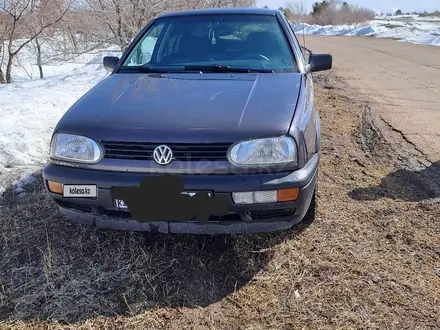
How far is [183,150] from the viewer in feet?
7.46

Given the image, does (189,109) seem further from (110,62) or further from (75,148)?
(110,62)

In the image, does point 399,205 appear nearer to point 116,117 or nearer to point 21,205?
point 116,117

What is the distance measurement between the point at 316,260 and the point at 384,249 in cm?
49

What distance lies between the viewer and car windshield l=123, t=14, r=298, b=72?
3.34m

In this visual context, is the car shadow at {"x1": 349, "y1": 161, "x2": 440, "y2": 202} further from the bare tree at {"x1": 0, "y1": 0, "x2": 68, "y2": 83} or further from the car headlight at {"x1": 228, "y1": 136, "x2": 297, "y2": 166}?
the bare tree at {"x1": 0, "y1": 0, "x2": 68, "y2": 83}

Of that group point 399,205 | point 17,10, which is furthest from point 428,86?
point 17,10

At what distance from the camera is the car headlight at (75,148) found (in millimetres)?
2385

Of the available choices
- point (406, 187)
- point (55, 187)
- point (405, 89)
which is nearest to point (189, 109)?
point (55, 187)

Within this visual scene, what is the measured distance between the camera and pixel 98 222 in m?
2.45

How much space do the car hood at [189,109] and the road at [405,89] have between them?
2639 millimetres

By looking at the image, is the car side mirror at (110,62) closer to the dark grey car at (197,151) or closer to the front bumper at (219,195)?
the dark grey car at (197,151)

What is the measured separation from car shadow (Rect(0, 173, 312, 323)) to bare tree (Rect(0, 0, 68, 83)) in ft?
24.1

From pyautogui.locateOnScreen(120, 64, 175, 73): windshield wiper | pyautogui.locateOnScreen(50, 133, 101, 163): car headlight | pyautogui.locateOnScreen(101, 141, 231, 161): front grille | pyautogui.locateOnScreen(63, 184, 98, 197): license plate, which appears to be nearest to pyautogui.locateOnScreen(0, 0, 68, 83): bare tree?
pyautogui.locateOnScreen(120, 64, 175, 73): windshield wiper

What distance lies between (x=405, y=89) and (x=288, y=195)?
710 centimetres
